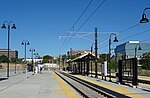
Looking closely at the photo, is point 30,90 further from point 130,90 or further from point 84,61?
point 84,61

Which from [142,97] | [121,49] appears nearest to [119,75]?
[142,97]

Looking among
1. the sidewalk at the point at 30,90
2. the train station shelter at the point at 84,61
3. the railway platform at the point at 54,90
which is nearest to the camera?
the railway platform at the point at 54,90

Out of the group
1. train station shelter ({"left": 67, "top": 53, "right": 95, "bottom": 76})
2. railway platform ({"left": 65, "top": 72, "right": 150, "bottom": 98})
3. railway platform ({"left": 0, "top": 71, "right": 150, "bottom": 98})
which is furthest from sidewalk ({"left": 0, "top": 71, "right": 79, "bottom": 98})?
train station shelter ({"left": 67, "top": 53, "right": 95, "bottom": 76})

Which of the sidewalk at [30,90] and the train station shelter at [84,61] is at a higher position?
the train station shelter at [84,61]

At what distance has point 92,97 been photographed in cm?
1855

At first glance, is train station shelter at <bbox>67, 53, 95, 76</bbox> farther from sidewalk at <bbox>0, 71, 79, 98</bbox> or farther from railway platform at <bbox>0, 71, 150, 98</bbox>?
railway platform at <bbox>0, 71, 150, 98</bbox>

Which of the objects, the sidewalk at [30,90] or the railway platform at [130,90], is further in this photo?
the sidewalk at [30,90]

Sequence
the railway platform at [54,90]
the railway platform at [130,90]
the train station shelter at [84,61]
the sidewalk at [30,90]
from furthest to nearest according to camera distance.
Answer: the train station shelter at [84,61], the sidewalk at [30,90], the railway platform at [54,90], the railway platform at [130,90]

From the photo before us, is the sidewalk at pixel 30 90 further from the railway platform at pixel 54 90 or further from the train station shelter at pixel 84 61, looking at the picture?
the train station shelter at pixel 84 61

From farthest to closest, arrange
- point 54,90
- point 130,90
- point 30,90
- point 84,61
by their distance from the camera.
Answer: point 84,61 → point 54,90 → point 30,90 → point 130,90

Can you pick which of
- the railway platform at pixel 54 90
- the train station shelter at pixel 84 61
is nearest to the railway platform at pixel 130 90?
the railway platform at pixel 54 90

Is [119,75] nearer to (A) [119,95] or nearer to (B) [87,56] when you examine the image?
(A) [119,95]

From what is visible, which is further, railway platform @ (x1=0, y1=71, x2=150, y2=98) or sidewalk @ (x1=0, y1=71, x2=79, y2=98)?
sidewalk @ (x1=0, y1=71, x2=79, y2=98)

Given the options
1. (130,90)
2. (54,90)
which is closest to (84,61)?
(54,90)
